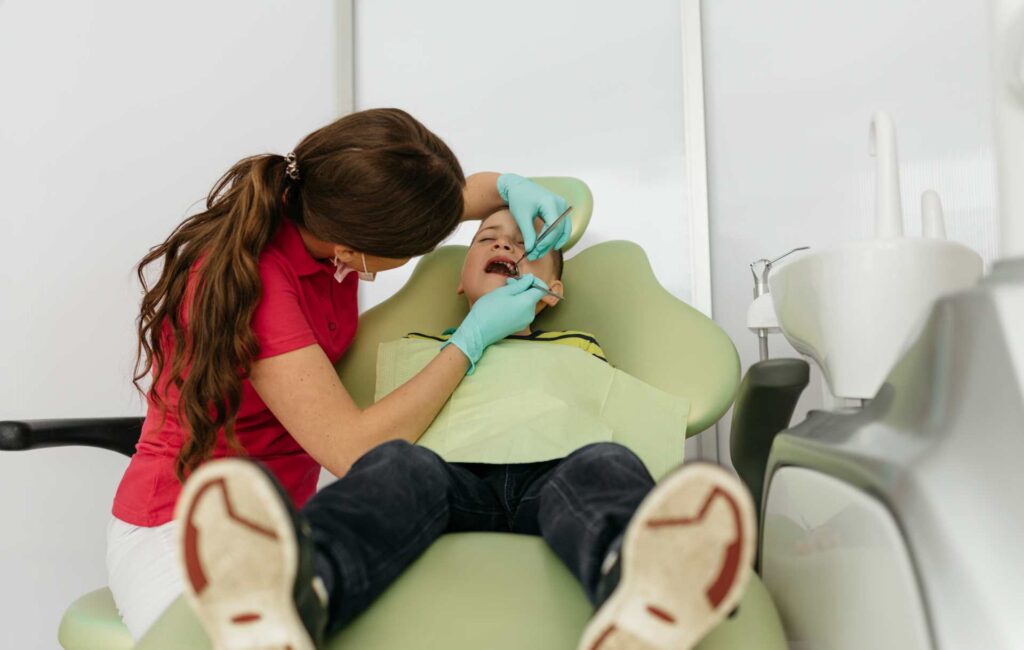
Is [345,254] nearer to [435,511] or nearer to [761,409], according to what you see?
[435,511]

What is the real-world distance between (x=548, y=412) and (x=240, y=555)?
67cm

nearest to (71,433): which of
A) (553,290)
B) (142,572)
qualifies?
(142,572)

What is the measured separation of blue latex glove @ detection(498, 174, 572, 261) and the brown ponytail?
0.25 m

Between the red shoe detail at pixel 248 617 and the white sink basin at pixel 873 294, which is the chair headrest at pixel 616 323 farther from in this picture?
the red shoe detail at pixel 248 617

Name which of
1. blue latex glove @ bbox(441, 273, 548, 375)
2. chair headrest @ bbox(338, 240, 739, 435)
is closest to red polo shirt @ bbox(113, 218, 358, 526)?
chair headrest @ bbox(338, 240, 739, 435)

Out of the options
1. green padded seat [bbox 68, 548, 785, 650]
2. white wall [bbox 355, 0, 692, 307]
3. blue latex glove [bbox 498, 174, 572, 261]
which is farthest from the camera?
white wall [bbox 355, 0, 692, 307]

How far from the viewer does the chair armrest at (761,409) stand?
3.32ft

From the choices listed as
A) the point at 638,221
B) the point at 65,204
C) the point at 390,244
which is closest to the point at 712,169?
the point at 638,221

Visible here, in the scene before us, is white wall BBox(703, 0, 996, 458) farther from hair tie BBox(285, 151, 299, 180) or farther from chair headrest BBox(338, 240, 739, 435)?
hair tie BBox(285, 151, 299, 180)

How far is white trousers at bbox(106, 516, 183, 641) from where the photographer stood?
973 millimetres

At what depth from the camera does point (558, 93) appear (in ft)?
6.81

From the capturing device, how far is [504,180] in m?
1.51

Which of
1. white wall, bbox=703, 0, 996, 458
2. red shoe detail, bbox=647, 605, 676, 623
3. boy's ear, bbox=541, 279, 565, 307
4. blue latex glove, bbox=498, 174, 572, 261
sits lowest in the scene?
red shoe detail, bbox=647, 605, 676, 623

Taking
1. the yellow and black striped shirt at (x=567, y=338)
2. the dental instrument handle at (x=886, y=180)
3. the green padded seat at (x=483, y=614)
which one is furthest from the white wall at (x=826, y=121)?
the green padded seat at (x=483, y=614)
